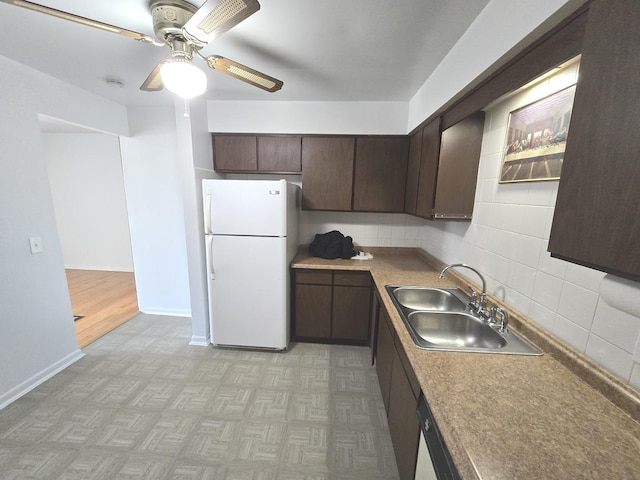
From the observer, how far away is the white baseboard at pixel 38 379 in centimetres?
178

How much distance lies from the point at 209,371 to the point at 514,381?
7.17 feet

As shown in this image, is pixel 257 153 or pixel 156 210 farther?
pixel 156 210

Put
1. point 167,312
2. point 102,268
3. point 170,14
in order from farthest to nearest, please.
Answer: point 102,268 → point 167,312 → point 170,14

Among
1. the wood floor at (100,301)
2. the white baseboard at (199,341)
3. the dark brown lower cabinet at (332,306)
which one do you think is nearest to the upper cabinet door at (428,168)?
the dark brown lower cabinet at (332,306)

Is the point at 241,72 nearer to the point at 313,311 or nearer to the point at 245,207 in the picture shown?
the point at 245,207

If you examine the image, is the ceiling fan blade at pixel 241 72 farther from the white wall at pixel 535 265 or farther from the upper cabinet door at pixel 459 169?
the white wall at pixel 535 265

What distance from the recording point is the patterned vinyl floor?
1.42 meters

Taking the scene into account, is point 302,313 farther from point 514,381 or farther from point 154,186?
point 154,186

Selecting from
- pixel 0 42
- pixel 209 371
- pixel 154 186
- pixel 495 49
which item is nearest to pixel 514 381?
pixel 495 49

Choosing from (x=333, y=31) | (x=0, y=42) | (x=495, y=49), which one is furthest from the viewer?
(x=0, y=42)

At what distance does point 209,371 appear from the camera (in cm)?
219

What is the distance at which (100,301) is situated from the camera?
346 cm

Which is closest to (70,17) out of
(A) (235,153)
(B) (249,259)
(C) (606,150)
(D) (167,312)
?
(A) (235,153)

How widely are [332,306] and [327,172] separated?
1350mm
